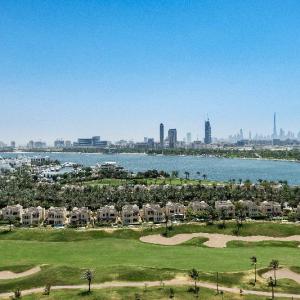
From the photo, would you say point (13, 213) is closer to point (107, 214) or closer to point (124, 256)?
point (107, 214)

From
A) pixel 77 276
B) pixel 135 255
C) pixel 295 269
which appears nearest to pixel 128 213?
pixel 135 255

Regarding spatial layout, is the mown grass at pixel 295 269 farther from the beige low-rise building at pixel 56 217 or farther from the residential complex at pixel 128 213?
the beige low-rise building at pixel 56 217

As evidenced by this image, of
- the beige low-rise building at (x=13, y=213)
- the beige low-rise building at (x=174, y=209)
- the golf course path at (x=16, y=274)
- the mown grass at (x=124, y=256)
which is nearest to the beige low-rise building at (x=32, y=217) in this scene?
the beige low-rise building at (x=13, y=213)

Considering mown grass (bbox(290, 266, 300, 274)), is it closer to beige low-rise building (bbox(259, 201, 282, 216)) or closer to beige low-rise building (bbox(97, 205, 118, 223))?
beige low-rise building (bbox(259, 201, 282, 216))

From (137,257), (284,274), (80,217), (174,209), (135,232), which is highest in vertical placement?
(174,209)

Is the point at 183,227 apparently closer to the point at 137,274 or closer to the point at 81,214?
the point at 81,214

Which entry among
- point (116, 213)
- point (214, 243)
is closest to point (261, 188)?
point (116, 213)
